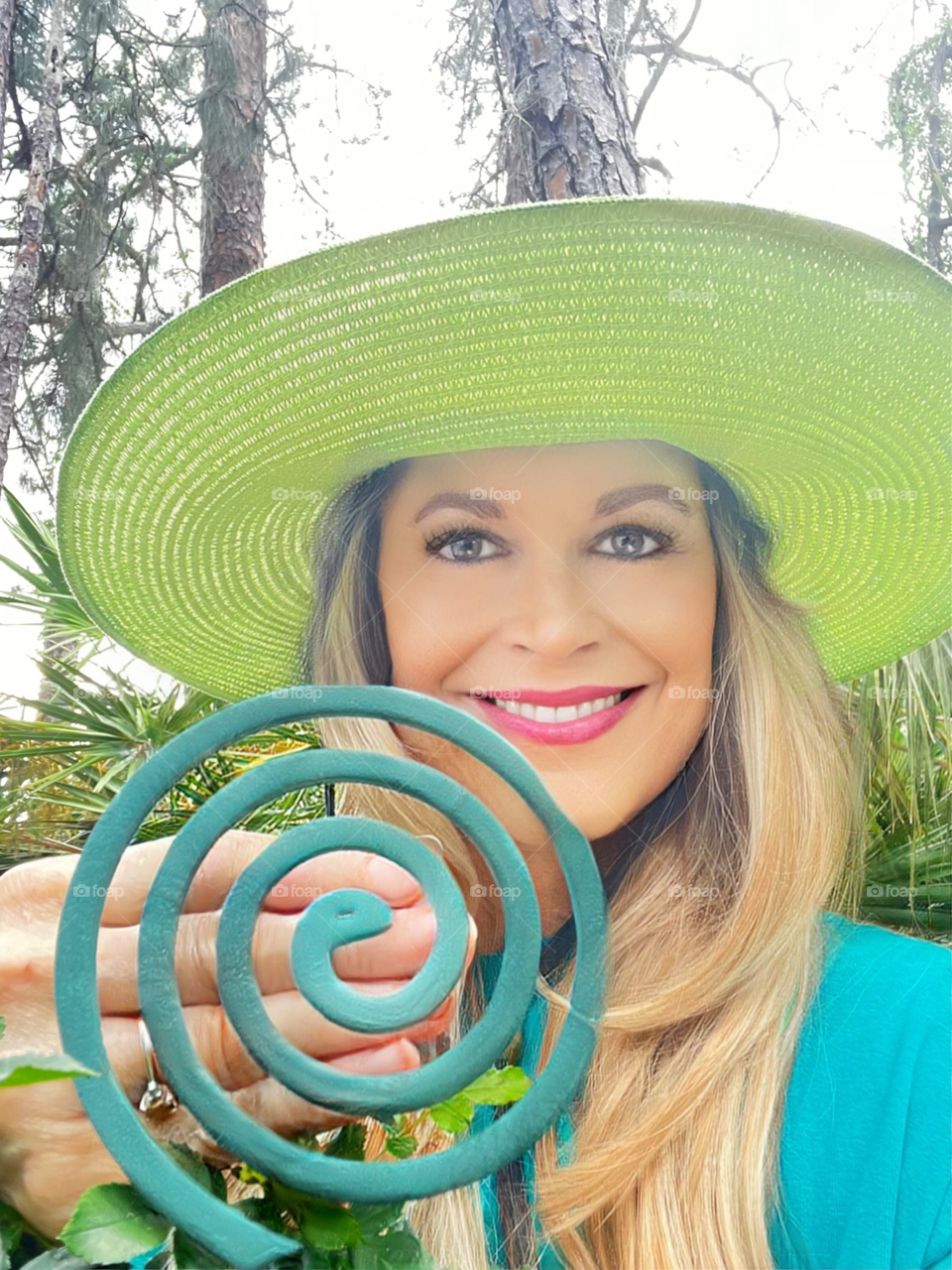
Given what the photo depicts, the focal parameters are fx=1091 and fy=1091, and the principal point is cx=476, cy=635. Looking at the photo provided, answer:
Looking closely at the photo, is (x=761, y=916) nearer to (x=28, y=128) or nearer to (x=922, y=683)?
(x=922, y=683)

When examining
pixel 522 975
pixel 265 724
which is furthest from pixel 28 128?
pixel 522 975

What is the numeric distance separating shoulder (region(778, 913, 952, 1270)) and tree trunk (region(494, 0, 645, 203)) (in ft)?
2.19

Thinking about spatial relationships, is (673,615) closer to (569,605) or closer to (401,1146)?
(569,605)

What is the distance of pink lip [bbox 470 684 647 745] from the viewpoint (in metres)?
0.81

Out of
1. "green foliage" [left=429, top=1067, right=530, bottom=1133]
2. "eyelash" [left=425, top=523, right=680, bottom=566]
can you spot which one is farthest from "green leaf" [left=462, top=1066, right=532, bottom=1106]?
"eyelash" [left=425, top=523, right=680, bottom=566]

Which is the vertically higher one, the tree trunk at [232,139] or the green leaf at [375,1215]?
the tree trunk at [232,139]

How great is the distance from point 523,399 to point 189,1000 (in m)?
0.44

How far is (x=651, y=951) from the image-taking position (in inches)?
30.9

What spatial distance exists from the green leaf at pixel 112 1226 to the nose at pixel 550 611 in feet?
1.55

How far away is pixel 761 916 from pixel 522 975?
0.38 m

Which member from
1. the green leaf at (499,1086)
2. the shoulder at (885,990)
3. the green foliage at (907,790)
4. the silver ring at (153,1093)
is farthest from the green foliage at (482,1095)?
the green foliage at (907,790)

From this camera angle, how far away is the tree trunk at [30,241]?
2.96 feet

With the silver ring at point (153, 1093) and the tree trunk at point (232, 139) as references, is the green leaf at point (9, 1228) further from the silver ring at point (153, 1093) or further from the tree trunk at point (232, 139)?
the tree trunk at point (232, 139)

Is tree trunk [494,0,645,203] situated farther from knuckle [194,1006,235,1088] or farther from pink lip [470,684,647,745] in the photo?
knuckle [194,1006,235,1088]
